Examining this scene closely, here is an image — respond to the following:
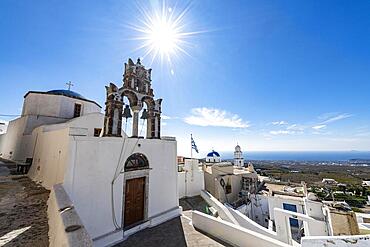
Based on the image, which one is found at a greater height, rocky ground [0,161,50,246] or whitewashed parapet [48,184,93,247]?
whitewashed parapet [48,184,93,247]

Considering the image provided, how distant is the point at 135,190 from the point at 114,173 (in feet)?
5.16

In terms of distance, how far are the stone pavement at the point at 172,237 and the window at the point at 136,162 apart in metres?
2.80

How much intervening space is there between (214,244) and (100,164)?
5.49 m

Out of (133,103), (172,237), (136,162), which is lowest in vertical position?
(172,237)

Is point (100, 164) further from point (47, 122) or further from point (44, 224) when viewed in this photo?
point (47, 122)

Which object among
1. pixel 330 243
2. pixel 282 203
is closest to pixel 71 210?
pixel 330 243

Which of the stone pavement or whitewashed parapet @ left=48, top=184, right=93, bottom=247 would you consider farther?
the stone pavement

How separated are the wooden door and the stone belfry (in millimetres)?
2345

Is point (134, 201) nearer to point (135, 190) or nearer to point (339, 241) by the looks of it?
point (135, 190)

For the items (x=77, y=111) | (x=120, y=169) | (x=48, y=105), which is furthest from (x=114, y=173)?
(x=48, y=105)

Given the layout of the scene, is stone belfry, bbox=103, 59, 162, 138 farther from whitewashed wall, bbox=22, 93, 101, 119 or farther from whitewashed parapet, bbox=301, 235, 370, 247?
whitewashed wall, bbox=22, 93, 101, 119

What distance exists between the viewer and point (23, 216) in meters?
4.85

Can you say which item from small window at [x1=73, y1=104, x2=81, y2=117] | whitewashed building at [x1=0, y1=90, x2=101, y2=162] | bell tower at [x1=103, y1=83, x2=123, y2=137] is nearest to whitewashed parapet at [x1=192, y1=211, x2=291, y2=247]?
bell tower at [x1=103, y1=83, x2=123, y2=137]

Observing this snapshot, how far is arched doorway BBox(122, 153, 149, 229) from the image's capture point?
25.1 ft
